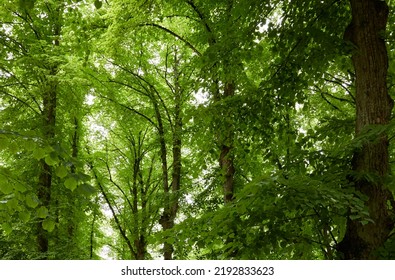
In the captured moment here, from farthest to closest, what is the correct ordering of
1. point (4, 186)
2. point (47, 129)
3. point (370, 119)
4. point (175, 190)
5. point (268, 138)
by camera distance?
point (175, 190) < point (47, 129) < point (268, 138) < point (370, 119) < point (4, 186)

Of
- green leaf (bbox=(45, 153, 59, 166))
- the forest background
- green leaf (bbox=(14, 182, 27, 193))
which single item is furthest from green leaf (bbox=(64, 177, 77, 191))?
green leaf (bbox=(14, 182, 27, 193))

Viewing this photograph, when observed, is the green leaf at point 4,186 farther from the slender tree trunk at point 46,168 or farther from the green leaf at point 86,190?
the slender tree trunk at point 46,168

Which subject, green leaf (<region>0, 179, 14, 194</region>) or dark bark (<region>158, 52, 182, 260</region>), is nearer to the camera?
green leaf (<region>0, 179, 14, 194</region>)

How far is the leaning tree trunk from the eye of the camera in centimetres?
385

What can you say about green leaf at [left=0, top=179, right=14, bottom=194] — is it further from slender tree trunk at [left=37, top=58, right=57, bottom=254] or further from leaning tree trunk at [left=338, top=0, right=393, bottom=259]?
slender tree trunk at [left=37, top=58, right=57, bottom=254]

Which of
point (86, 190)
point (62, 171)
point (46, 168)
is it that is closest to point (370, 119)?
point (86, 190)

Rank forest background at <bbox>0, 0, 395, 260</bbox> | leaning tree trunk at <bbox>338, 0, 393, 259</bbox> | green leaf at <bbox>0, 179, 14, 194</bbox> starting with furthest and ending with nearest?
leaning tree trunk at <bbox>338, 0, 393, 259</bbox>, forest background at <bbox>0, 0, 395, 260</bbox>, green leaf at <bbox>0, 179, 14, 194</bbox>

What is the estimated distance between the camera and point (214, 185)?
11414mm

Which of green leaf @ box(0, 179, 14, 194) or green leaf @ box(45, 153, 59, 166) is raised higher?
green leaf @ box(45, 153, 59, 166)

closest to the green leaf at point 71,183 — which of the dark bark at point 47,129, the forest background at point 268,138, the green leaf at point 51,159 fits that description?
the forest background at point 268,138

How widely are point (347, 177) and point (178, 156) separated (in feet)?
32.0

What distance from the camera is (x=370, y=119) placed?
13.9ft

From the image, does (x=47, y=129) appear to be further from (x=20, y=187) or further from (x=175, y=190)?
(x=20, y=187)

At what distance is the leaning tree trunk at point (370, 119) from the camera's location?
12.6ft
